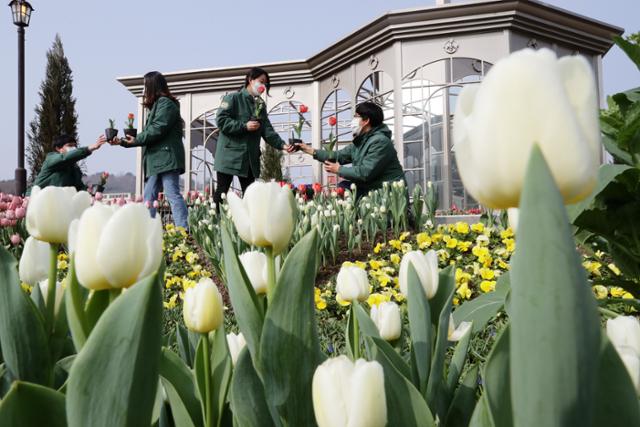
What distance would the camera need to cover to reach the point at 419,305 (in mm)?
710

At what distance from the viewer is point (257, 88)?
17.1 ft

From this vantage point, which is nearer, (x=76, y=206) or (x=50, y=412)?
(x=50, y=412)

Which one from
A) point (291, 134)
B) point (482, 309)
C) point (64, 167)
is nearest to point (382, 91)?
point (291, 134)

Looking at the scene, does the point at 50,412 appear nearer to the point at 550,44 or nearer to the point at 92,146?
the point at 92,146

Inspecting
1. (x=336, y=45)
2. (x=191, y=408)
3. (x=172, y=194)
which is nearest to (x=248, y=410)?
(x=191, y=408)

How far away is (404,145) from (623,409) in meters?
11.7

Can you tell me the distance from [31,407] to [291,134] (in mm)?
14242

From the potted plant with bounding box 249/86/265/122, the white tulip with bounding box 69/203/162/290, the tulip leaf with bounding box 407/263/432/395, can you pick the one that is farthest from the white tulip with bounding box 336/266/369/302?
the potted plant with bounding box 249/86/265/122

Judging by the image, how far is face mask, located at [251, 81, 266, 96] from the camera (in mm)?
5188

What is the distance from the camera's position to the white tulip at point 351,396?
44cm

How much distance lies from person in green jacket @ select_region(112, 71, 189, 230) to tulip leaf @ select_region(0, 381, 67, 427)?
479 cm

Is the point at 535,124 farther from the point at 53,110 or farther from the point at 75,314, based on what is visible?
the point at 53,110

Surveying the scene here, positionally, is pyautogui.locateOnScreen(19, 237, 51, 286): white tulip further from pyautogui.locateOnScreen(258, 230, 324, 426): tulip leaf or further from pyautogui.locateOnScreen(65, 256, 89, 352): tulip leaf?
pyautogui.locateOnScreen(258, 230, 324, 426): tulip leaf

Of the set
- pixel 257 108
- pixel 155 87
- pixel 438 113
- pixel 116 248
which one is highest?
pixel 438 113
